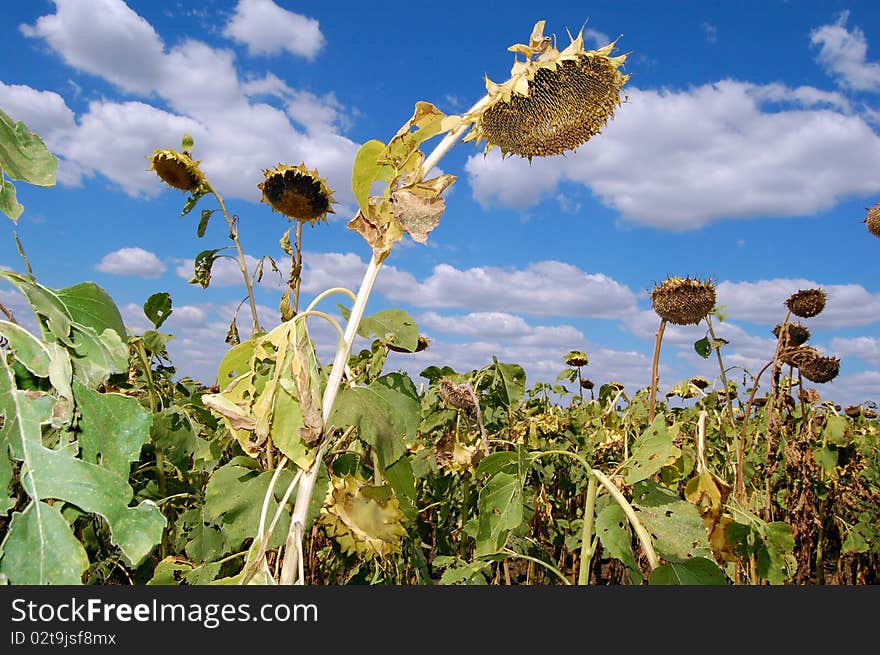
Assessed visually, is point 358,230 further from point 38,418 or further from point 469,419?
point 469,419

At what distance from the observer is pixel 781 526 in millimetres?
2117

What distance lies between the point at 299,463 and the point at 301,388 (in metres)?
0.11

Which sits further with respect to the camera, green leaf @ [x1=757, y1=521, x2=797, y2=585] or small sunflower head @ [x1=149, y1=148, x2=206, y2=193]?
small sunflower head @ [x1=149, y1=148, x2=206, y2=193]

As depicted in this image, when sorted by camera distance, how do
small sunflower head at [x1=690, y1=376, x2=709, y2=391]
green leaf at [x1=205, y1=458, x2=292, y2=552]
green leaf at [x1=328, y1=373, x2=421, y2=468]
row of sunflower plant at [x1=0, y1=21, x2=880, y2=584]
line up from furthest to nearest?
small sunflower head at [x1=690, y1=376, x2=709, y2=391] < green leaf at [x1=205, y1=458, x2=292, y2=552] < green leaf at [x1=328, y1=373, x2=421, y2=468] < row of sunflower plant at [x1=0, y1=21, x2=880, y2=584]

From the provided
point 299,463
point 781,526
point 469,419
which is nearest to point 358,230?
point 299,463

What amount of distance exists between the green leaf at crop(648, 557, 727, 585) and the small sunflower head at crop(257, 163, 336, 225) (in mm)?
2591

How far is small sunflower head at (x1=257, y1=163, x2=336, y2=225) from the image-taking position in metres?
3.54

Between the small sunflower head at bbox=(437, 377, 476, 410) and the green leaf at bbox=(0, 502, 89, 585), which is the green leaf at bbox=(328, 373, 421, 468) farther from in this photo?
the small sunflower head at bbox=(437, 377, 476, 410)

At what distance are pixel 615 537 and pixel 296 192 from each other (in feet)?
8.23

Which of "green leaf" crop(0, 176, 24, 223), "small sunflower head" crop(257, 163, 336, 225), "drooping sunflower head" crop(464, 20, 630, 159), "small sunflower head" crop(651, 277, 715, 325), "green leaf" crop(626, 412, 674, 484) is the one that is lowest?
"green leaf" crop(626, 412, 674, 484)

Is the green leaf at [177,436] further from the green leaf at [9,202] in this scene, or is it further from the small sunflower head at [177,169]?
the green leaf at [9,202]

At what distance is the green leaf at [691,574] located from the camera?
4.72 feet

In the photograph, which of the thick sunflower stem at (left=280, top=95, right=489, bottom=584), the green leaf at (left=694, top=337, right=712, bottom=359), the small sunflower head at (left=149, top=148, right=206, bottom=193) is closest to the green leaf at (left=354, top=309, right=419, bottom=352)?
the thick sunflower stem at (left=280, top=95, right=489, bottom=584)

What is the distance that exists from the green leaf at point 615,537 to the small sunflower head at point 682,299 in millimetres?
2725
